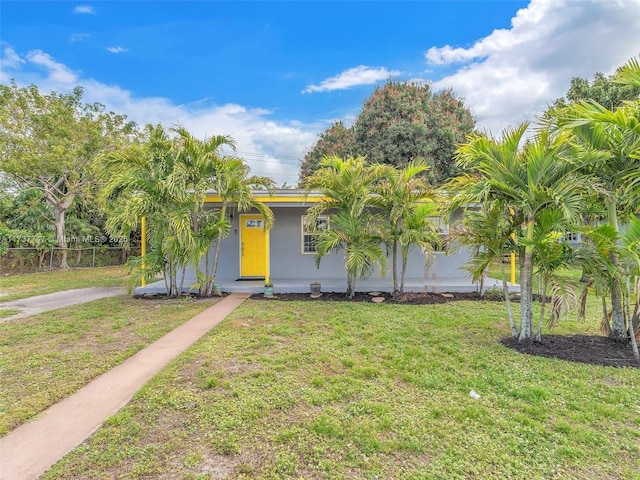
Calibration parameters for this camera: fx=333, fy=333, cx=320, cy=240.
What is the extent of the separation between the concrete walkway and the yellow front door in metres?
6.04

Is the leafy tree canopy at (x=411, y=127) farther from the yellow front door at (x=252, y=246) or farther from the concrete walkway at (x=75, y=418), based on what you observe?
the concrete walkway at (x=75, y=418)

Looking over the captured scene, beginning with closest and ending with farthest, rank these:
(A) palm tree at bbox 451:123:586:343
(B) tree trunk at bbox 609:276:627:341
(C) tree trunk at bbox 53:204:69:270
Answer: (A) palm tree at bbox 451:123:586:343, (B) tree trunk at bbox 609:276:627:341, (C) tree trunk at bbox 53:204:69:270

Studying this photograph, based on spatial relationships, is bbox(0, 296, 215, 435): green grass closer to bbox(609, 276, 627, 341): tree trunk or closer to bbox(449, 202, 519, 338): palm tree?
bbox(449, 202, 519, 338): palm tree

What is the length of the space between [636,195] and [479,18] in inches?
324

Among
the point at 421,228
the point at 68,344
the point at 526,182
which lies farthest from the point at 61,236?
the point at 526,182

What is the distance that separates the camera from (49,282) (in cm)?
1152

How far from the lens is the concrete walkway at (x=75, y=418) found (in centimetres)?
231

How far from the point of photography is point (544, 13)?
8047 millimetres

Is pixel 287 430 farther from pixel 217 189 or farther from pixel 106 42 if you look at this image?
pixel 106 42

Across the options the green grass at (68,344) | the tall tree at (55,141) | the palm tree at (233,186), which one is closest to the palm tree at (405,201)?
the palm tree at (233,186)

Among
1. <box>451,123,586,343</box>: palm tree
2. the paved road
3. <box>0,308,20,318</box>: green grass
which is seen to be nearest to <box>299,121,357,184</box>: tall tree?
the paved road

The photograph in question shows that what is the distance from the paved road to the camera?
7.34 m

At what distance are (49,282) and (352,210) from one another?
1104 cm

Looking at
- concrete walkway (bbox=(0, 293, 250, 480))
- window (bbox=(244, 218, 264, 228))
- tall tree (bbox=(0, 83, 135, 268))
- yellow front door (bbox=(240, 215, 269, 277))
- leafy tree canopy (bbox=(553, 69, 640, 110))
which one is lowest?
concrete walkway (bbox=(0, 293, 250, 480))
